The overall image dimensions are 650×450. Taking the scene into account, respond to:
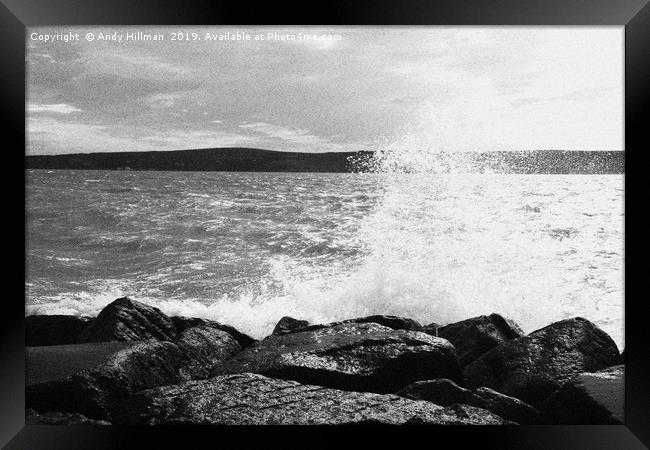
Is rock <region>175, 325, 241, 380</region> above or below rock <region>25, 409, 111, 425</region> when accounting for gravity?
above

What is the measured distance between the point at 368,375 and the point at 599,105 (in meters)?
2.95

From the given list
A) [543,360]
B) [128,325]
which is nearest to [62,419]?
[128,325]

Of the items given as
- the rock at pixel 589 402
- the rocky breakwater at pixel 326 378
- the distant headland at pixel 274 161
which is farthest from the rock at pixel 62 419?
the rock at pixel 589 402

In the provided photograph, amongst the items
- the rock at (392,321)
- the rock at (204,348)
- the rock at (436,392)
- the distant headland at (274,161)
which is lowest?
the rock at (436,392)

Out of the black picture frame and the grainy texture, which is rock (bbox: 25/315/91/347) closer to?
the black picture frame

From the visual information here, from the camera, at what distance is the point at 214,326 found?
4.66 m

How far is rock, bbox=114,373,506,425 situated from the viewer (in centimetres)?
346

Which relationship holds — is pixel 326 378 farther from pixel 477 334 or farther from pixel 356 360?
pixel 477 334

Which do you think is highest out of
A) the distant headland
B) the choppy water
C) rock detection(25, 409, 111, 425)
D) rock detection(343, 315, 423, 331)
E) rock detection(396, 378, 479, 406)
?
the distant headland

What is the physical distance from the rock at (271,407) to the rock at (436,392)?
6 cm

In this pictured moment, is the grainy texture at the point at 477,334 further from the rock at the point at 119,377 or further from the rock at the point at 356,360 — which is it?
the rock at the point at 119,377

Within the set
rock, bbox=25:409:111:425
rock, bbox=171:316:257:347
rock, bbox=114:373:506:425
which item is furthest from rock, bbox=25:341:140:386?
rock, bbox=171:316:257:347

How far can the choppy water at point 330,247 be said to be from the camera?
5.41 meters
